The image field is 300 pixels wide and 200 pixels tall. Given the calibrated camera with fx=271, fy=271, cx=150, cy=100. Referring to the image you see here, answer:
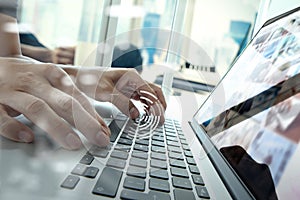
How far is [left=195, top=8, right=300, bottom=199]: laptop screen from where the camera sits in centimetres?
20

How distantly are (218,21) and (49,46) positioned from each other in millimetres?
806

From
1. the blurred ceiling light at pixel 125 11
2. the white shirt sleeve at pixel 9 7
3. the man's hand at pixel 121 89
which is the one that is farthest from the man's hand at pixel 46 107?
the blurred ceiling light at pixel 125 11

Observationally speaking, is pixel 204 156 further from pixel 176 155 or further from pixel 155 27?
pixel 155 27

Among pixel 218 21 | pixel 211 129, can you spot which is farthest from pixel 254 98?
pixel 218 21

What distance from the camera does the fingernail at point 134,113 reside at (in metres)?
0.43

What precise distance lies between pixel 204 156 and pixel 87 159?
159 mm

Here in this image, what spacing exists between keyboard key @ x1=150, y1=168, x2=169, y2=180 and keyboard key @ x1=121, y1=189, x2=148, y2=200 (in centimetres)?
4

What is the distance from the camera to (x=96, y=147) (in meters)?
0.26

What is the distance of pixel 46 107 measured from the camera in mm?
253

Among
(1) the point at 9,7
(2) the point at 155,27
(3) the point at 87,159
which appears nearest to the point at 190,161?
(3) the point at 87,159

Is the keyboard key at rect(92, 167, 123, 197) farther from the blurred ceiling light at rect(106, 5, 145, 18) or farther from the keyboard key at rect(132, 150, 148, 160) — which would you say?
the blurred ceiling light at rect(106, 5, 145, 18)

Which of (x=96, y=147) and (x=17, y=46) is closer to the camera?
(x=96, y=147)

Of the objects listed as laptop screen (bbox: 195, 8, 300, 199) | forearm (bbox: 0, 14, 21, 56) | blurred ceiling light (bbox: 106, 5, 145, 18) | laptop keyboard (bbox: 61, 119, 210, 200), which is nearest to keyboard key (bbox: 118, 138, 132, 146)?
laptop keyboard (bbox: 61, 119, 210, 200)

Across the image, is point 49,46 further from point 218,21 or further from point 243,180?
point 218,21
